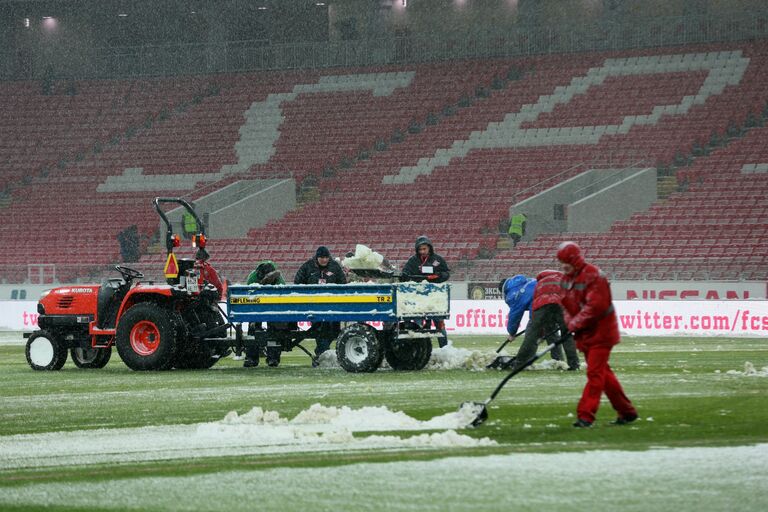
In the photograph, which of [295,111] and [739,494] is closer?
[739,494]

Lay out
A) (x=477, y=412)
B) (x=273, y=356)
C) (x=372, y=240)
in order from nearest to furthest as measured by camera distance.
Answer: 1. (x=477, y=412)
2. (x=273, y=356)
3. (x=372, y=240)

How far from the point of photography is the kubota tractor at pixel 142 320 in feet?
61.5

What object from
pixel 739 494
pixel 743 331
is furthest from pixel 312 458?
pixel 743 331

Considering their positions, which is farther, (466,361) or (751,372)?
(466,361)

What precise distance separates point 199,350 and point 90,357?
198 centimetres

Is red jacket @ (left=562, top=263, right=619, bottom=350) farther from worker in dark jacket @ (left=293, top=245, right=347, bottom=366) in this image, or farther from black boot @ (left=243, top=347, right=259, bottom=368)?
black boot @ (left=243, top=347, right=259, bottom=368)

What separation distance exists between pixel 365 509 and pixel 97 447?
349 cm

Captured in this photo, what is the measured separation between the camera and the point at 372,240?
41281 mm

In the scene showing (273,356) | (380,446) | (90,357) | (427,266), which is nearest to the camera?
(380,446)

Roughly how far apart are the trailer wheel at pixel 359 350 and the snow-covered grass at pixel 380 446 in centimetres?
107

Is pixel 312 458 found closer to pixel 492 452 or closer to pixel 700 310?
pixel 492 452

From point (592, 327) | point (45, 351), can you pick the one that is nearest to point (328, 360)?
point (45, 351)

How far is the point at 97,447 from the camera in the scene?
1027 cm

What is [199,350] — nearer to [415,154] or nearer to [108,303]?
[108,303]
